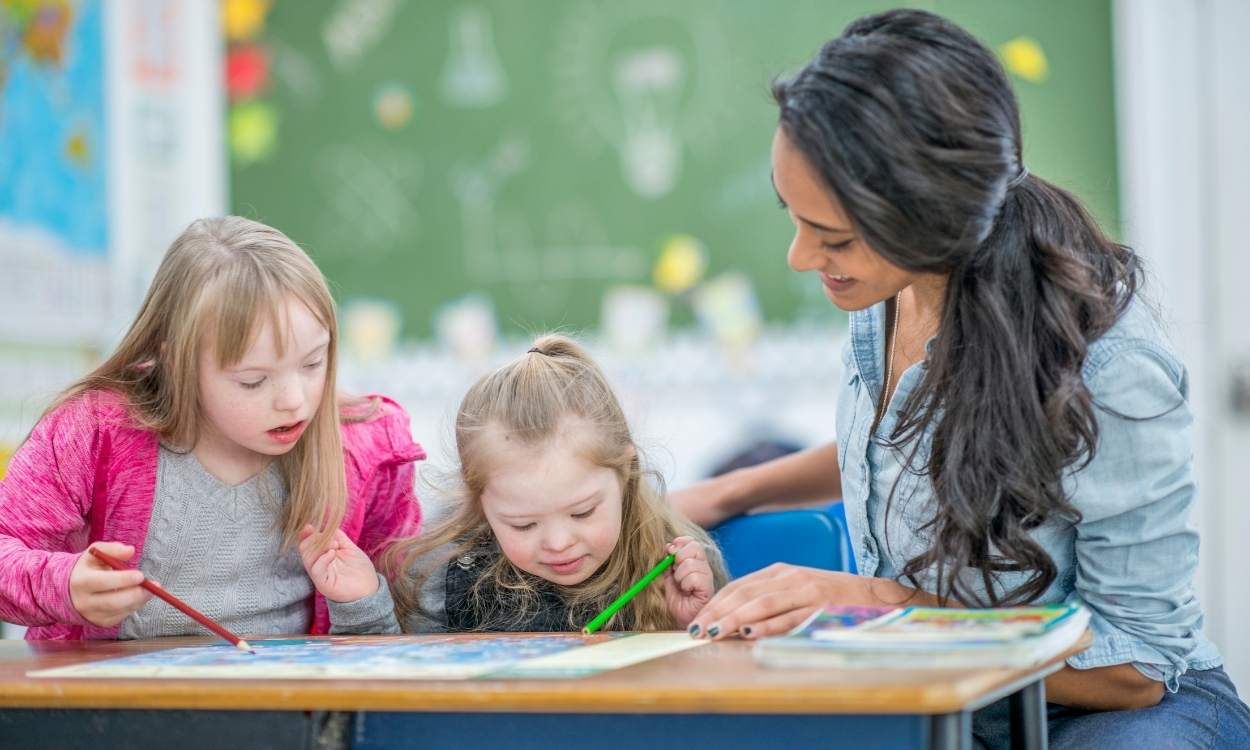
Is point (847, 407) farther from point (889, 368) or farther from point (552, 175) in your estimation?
point (552, 175)

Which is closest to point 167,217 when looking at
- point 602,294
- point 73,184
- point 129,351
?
point 73,184

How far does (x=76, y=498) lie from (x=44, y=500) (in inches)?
1.4

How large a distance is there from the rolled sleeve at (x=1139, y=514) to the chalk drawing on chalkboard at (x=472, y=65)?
2397 mm

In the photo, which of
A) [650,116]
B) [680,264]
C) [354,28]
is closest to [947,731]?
[680,264]

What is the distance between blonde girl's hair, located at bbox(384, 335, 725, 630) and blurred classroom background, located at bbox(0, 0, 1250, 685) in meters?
1.50

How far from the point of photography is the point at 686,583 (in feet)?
4.75

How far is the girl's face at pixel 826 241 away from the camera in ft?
4.15

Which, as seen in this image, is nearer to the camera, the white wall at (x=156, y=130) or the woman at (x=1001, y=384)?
the woman at (x=1001, y=384)

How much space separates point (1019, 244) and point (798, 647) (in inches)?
20.1

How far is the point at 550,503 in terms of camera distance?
58.1 inches

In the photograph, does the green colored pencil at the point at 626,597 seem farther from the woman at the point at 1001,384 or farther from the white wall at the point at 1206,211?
the white wall at the point at 1206,211

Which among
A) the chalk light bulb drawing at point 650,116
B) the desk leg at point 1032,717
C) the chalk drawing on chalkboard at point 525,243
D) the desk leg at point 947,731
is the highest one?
the chalk light bulb drawing at point 650,116

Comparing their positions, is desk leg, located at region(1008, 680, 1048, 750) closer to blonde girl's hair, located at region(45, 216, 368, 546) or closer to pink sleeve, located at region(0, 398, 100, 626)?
blonde girl's hair, located at region(45, 216, 368, 546)

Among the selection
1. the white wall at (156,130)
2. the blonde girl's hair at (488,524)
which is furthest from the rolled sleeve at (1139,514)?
the white wall at (156,130)
